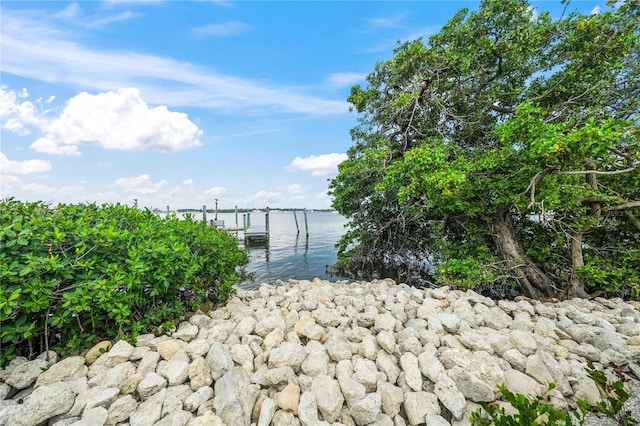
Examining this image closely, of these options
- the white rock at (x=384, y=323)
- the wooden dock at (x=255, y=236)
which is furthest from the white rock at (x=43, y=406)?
the wooden dock at (x=255, y=236)

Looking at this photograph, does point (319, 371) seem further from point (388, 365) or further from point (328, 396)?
point (388, 365)

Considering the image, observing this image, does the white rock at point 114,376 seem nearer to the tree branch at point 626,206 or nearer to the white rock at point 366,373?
the white rock at point 366,373

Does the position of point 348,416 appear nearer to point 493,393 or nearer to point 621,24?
point 493,393

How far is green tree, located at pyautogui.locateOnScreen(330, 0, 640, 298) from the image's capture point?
456 centimetres

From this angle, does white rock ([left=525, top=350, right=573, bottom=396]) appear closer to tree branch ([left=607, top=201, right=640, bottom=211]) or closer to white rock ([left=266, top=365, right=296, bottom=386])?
white rock ([left=266, top=365, right=296, bottom=386])

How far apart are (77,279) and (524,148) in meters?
6.27

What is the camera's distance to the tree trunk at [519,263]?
534 centimetres

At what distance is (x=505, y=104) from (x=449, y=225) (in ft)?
10.2

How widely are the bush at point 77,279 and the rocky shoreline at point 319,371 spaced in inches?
10.2

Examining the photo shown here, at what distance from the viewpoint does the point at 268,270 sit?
9.96 m

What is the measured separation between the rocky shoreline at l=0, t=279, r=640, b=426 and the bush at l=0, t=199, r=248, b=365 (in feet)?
0.85

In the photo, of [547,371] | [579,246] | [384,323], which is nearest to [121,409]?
[384,323]

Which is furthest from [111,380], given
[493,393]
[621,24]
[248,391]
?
[621,24]

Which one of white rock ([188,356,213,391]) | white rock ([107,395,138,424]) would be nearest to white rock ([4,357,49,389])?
white rock ([107,395,138,424])
